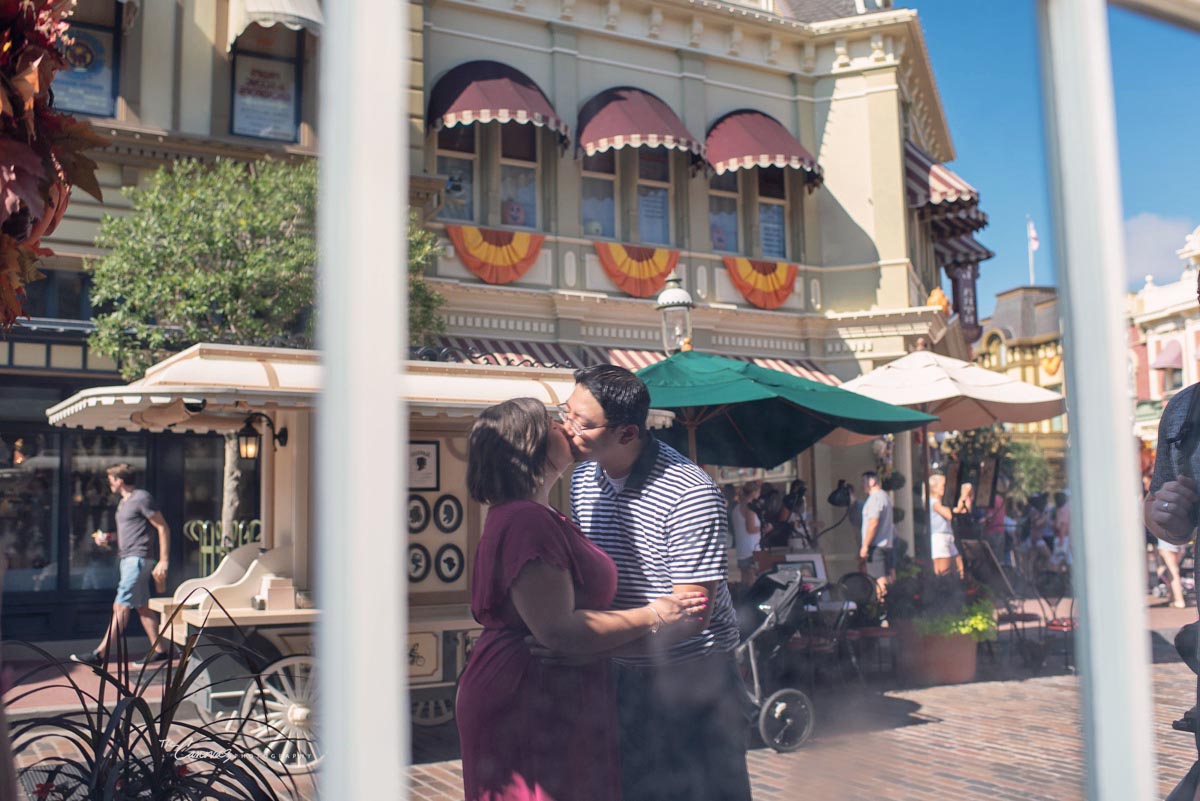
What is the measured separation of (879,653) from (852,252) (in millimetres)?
7419

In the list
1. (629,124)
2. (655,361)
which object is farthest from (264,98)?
(655,361)

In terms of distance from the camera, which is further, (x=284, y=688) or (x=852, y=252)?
(x=852, y=252)

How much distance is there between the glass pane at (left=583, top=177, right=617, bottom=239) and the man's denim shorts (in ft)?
23.1

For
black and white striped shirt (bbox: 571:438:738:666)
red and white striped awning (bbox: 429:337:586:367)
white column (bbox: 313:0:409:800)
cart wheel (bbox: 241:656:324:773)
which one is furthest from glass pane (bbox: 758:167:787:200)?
white column (bbox: 313:0:409:800)

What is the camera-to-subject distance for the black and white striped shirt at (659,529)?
85.4 inches

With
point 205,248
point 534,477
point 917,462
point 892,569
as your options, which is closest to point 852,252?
point 917,462

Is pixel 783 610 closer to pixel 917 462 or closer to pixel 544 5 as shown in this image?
pixel 917 462

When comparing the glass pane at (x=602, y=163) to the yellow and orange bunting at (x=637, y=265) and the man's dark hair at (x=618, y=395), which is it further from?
the man's dark hair at (x=618, y=395)

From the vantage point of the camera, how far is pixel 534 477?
205 centimetres

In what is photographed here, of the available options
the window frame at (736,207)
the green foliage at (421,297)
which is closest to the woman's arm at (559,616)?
the green foliage at (421,297)

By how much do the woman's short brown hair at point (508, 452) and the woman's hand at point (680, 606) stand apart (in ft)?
1.11

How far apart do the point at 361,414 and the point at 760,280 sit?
512 inches

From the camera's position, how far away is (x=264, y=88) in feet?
31.7

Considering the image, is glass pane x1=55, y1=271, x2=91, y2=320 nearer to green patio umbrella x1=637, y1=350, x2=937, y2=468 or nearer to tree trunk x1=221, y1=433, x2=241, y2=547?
tree trunk x1=221, y1=433, x2=241, y2=547
